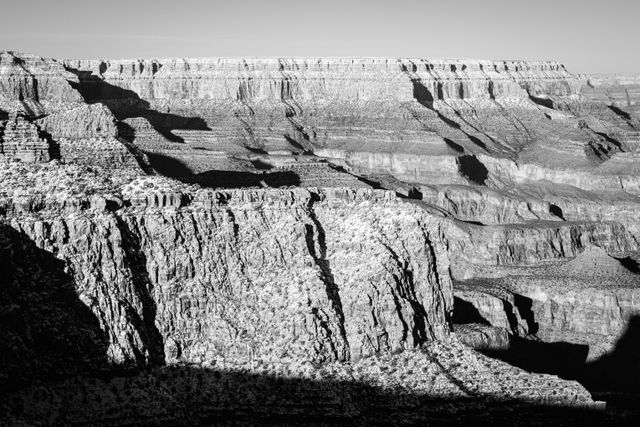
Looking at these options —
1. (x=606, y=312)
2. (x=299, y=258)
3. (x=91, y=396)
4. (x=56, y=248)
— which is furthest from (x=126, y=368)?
(x=606, y=312)

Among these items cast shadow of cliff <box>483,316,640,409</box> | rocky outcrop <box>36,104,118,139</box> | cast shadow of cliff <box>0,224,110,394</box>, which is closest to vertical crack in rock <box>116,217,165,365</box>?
cast shadow of cliff <box>0,224,110,394</box>

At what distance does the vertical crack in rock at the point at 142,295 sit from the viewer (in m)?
49.8

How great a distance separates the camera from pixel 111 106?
187 m

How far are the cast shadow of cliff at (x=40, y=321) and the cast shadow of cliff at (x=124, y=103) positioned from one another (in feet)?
423

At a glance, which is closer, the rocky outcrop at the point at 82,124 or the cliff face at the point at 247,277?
the cliff face at the point at 247,277

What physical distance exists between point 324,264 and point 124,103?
481ft

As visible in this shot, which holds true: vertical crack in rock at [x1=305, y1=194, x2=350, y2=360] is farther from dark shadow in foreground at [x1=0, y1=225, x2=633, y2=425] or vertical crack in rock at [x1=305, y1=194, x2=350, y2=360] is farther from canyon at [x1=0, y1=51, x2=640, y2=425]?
dark shadow in foreground at [x1=0, y1=225, x2=633, y2=425]

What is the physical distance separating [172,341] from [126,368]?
2855 millimetres

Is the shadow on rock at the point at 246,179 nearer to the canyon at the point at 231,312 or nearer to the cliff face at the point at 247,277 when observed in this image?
the canyon at the point at 231,312

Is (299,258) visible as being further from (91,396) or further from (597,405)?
(597,405)

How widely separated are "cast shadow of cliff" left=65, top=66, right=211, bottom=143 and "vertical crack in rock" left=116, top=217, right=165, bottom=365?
126431 millimetres

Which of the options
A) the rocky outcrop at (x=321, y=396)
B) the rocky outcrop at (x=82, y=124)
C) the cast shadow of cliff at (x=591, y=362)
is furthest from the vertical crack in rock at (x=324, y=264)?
the rocky outcrop at (x=82, y=124)

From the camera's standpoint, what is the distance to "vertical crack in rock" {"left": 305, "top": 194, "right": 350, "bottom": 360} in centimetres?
5203

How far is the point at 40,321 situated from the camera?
47688 millimetres
